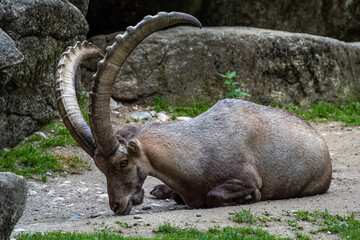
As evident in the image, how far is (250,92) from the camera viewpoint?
12602mm

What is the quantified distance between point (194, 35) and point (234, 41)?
940mm

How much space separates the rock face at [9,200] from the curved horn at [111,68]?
5.61 feet

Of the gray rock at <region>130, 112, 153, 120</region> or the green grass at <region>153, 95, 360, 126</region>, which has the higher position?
the green grass at <region>153, 95, 360, 126</region>

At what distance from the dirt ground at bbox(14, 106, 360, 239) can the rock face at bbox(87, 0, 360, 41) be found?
5309 mm

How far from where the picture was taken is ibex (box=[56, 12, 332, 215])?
20.3ft

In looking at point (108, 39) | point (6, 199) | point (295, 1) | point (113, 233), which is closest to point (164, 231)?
point (113, 233)

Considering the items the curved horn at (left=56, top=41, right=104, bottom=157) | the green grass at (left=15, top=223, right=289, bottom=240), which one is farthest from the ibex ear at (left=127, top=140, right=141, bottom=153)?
the green grass at (left=15, top=223, right=289, bottom=240)

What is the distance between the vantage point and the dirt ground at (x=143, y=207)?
5.83 m

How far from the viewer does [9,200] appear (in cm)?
447

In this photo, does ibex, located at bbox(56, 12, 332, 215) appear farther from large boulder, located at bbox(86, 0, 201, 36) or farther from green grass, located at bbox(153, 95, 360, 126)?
large boulder, located at bbox(86, 0, 201, 36)

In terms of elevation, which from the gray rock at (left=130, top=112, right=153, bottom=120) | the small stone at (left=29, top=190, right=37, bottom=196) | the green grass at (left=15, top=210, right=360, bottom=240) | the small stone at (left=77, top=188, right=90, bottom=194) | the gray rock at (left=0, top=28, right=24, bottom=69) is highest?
the gray rock at (left=0, top=28, right=24, bottom=69)

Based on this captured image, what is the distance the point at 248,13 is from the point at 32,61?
6554 millimetres

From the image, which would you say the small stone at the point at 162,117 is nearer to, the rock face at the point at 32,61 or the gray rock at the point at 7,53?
the rock face at the point at 32,61

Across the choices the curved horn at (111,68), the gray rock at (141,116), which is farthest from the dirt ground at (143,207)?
the gray rock at (141,116)
